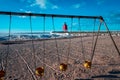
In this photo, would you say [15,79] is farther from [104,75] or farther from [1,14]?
[104,75]

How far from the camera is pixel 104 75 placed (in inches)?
266

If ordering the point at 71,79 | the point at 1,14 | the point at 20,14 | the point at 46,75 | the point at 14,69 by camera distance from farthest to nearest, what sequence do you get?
the point at 14,69 → the point at 46,75 → the point at 71,79 → the point at 20,14 → the point at 1,14

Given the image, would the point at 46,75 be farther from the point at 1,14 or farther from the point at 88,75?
the point at 1,14

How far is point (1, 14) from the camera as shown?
5.27 m

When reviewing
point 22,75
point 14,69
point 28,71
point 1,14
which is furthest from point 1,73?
point 14,69

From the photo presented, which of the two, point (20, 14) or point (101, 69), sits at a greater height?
point (20, 14)

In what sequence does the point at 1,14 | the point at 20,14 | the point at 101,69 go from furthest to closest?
the point at 101,69
the point at 20,14
the point at 1,14

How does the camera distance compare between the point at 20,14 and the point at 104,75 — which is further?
the point at 104,75

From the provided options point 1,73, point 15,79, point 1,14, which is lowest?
point 15,79

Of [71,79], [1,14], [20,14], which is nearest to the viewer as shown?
[1,14]

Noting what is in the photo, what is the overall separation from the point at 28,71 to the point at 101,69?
332cm

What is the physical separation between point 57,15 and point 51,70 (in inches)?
107

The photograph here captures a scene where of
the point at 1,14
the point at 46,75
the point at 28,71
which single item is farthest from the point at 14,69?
the point at 1,14

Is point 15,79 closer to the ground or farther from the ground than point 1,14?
closer to the ground
